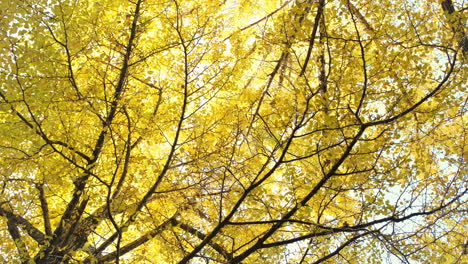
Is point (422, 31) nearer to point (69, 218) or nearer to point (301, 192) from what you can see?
point (301, 192)

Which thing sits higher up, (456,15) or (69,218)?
(456,15)

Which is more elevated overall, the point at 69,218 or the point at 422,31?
the point at 422,31

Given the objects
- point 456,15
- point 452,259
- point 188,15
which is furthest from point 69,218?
point 456,15

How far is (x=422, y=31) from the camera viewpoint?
4.01 metres

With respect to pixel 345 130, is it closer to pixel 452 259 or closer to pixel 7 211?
pixel 452 259

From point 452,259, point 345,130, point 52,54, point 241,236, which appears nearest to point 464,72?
point 345,130

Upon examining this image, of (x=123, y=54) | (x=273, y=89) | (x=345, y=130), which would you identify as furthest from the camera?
(x=273, y=89)

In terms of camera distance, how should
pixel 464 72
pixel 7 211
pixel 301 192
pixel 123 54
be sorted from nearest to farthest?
pixel 464 72
pixel 123 54
pixel 7 211
pixel 301 192

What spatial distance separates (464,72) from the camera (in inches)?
141

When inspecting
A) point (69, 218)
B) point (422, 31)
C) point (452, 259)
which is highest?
point (422, 31)

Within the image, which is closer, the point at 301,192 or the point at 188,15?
the point at 188,15

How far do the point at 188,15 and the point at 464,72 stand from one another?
9.90 ft

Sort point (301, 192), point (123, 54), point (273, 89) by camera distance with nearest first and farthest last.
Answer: point (123, 54) → point (301, 192) → point (273, 89)

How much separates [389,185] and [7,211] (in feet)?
14.1
